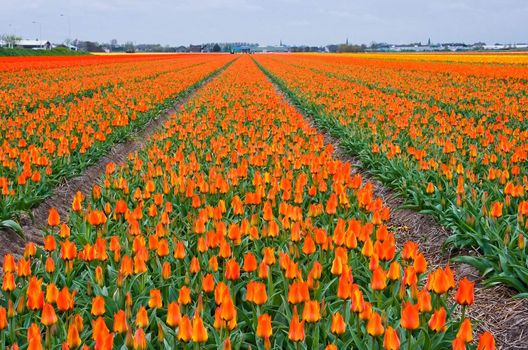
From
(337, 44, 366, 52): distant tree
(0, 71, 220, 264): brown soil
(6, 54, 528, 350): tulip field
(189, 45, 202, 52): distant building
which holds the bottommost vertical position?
(0, 71, 220, 264): brown soil

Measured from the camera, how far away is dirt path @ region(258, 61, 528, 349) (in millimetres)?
3723

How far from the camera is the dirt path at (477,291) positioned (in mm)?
3723

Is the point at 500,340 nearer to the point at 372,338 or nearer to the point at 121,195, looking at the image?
the point at 372,338

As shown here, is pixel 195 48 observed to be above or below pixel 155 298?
above

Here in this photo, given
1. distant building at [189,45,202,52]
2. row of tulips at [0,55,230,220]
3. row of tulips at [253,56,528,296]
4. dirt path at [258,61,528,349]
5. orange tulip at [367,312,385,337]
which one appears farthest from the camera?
distant building at [189,45,202,52]

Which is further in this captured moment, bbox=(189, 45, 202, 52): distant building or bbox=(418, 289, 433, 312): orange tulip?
bbox=(189, 45, 202, 52): distant building

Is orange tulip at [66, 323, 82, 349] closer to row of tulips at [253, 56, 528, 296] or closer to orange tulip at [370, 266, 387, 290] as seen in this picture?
orange tulip at [370, 266, 387, 290]

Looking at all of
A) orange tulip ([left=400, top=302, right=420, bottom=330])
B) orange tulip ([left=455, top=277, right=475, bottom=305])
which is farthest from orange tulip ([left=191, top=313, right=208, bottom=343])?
orange tulip ([left=455, top=277, right=475, bottom=305])

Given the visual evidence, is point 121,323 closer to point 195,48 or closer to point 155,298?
point 155,298

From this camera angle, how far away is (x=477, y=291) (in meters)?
4.32

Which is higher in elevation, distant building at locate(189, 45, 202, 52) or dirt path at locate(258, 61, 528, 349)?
distant building at locate(189, 45, 202, 52)

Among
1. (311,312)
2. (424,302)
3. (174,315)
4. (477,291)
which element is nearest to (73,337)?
(174,315)

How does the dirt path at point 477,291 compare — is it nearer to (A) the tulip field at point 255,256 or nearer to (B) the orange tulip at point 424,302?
(A) the tulip field at point 255,256

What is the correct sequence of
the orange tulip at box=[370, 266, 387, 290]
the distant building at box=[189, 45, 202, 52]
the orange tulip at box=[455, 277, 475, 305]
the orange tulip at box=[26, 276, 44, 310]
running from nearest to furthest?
the orange tulip at box=[455, 277, 475, 305] < the orange tulip at box=[26, 276, 44, 310] < the orange tulip at box=[370, 266, 387, 290] < the distant building at box=[189, 45, 202, 52]
